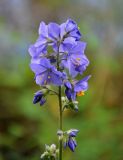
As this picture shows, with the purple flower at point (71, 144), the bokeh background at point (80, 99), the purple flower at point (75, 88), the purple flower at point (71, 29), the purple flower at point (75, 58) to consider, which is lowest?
the purple flower at point (71, 144)

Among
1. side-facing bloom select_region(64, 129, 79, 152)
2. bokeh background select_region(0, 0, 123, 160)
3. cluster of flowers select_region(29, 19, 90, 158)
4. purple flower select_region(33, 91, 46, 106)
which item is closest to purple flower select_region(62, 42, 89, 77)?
cluster of flowers select_region(29, 19, 90, 158)

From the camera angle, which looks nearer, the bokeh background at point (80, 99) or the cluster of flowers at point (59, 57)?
the cluster of flowers at point (59, 57)

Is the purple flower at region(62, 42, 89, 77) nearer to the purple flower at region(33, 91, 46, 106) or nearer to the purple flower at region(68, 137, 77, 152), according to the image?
the purple flower at region(33, 91, 46, 106)

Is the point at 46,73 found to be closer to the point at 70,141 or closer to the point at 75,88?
the point at 75,88

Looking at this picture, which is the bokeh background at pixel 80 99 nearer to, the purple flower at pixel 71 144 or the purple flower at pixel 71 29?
the purple flower at pixel 71 144

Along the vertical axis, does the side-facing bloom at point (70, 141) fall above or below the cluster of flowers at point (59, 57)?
below

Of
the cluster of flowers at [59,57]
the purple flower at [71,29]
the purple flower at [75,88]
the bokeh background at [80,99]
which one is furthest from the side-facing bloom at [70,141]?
the bokeh background at [80,99]

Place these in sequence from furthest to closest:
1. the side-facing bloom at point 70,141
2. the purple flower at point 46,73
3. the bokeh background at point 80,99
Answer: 1. the bokeh background at point 80,99
2. the side-facing bloom at point 70,141
3. the purple flower at point 46,73

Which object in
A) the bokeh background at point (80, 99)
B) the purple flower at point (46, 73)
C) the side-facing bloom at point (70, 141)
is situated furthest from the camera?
the bokeh background at point (80, 99)
